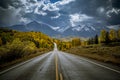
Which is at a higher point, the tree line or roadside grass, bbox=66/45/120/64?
the tree line

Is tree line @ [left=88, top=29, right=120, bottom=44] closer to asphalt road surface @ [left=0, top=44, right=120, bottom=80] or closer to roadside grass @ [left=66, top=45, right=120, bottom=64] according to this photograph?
roadside grass @ [left=66, top=45, right=120, bottom=64]

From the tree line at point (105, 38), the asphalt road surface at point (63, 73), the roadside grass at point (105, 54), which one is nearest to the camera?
the asphalt road surface at point (63, 73)

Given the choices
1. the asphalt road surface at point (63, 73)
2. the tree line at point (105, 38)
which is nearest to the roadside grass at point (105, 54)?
the asphalt road surface at point (63, 73)

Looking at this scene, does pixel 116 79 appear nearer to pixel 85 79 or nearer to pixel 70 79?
pixel 85 79

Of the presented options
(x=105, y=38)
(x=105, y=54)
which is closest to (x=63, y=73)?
(x=105, y=54)

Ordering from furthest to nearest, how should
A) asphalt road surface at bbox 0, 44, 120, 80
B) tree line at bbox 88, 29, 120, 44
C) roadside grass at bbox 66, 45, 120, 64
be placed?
tree line at bbox 88, 29, 120, 44
roadside grass at bbox 66, 45, 120, 64
asphalt road surface at bbox 0, 44, 120, 80

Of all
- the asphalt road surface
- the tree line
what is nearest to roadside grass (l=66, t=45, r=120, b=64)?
the asphalt road surface

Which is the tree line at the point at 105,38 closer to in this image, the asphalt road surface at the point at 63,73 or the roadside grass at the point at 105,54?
the roadside grass at the point at 105,54

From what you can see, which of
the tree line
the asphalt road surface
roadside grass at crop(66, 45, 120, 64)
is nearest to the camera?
the asphalt road surface

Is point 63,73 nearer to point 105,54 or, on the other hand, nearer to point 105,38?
point 105,54

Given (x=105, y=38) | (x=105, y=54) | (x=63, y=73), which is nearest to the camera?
(x=63, y=73)

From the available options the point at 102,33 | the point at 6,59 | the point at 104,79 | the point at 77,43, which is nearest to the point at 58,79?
the point at 104,79

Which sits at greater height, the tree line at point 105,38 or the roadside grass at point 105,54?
the tree line at point 105,38

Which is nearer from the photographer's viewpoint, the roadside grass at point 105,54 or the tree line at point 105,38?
the roadside grass at point 105,54
